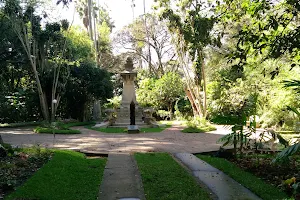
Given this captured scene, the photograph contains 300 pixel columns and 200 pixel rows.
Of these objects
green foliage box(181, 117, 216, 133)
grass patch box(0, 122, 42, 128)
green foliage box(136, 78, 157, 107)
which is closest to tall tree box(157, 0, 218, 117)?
green foliage box(181, 117, 216, 133)

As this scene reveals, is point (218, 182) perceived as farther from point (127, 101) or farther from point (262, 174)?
point (127, 101)

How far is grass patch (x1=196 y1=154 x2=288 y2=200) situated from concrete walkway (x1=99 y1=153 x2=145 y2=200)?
1862 mm

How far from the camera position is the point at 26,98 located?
2105 centimetres

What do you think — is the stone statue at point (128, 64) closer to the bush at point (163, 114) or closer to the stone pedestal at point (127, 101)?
the stone pedestal at point (127, 101)

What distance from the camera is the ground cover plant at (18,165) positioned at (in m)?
5.02

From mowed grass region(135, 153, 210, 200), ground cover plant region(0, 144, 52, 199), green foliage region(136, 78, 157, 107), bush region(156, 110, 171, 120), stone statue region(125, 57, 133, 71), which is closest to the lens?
mowed grass region(135, 153, 210, 200)

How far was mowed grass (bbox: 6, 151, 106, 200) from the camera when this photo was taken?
4652 mm

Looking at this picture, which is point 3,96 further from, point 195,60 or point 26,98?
point 195,60

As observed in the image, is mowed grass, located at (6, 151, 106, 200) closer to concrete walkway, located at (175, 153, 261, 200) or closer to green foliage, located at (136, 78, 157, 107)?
concrete walkway, located at (175, 153, 261, 200)

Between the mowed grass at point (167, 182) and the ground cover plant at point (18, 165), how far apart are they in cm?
222

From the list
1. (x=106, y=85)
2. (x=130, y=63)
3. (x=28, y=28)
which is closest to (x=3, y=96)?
(x=28, y=28)

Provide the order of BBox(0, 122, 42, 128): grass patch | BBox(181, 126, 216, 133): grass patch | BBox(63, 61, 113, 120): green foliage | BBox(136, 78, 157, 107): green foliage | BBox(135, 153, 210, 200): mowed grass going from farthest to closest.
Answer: BBox(136, 78, 157, 107): green foliage < BBox(63, 61, 113, 120): green foliage < BBox(0, 122, 42, 128): grass patch < BBox(181, 126, 216, 133): grass patch < BBox(135, 153, 210, 200): mowed grass

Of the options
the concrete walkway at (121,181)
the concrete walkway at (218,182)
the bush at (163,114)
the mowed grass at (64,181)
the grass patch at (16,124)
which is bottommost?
the concrete walkway at (218,182)

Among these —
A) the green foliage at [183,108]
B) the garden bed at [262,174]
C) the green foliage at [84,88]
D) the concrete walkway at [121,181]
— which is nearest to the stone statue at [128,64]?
the green foliage at [84,88]
